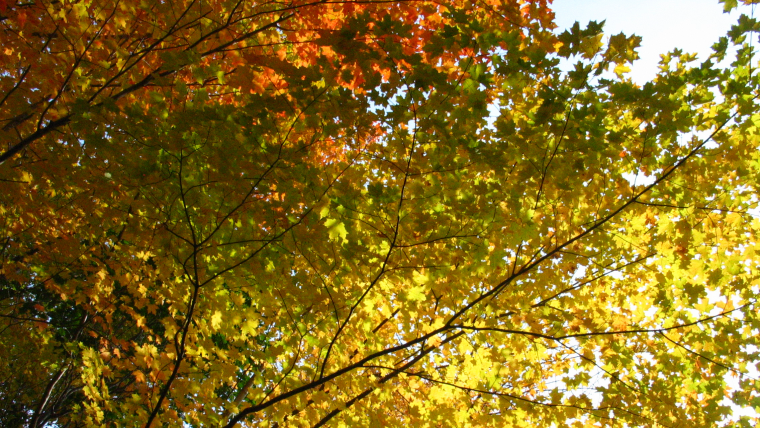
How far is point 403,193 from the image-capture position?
2232 mm

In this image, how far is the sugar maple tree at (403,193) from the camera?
2.09 m

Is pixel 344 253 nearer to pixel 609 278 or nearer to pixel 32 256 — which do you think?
pixel 609 278

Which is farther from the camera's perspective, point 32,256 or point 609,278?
point 32,256

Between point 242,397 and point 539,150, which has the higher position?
point 539,150

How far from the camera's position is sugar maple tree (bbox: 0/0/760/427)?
2.09m

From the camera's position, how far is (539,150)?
2.31 metres

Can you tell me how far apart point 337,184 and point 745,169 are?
259 cm

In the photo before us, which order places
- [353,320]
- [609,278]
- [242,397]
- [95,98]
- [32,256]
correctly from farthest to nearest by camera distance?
[242,397]
[32,256]
[609,278]
[353,320]
[95,98]

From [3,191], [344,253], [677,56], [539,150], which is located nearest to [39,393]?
[3,191]

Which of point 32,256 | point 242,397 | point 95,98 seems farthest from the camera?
point 242,397

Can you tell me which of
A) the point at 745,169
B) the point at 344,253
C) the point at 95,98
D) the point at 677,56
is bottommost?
the point at 344,253

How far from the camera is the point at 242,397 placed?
14.9ft

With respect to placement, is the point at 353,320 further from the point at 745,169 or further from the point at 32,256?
the point at 32,256

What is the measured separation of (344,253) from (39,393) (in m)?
7.75
